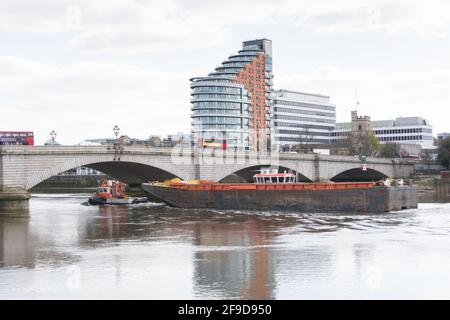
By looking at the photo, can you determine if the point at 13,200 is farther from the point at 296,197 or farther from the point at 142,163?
the point at 296,197

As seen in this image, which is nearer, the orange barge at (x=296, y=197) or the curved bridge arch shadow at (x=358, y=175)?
the orange barge at (x=296, y=197)

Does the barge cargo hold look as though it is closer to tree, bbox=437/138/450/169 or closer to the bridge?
the bridge

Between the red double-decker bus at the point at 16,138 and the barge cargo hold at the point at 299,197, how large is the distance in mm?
17540

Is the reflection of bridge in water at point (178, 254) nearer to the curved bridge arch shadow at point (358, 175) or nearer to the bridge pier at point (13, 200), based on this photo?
the bridge pier at point (13, 200)

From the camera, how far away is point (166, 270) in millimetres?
34625

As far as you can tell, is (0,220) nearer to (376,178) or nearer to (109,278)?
(109,278)

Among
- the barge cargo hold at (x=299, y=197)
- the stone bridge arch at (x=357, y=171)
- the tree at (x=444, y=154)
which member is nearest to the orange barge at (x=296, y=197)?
the barge cargo hold at (x=299, y=197)

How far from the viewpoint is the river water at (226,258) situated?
29.6 metres

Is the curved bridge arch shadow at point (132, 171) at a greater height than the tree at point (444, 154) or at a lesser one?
lesser

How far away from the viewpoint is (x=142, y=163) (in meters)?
88.6

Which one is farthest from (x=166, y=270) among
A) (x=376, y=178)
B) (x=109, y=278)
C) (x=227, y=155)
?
(x=376, y=178)

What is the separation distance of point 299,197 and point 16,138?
3306 cm

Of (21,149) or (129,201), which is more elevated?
(21,149)
